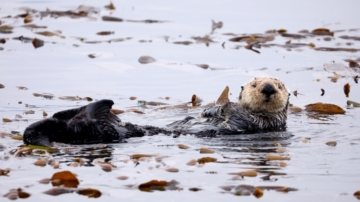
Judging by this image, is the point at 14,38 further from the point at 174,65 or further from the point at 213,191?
the point at 213,191

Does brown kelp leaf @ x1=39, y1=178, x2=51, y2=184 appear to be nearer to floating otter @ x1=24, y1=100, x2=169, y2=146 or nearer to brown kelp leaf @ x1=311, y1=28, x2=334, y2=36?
floating otter @ x1=24, y1=100, x2=169, y2=146

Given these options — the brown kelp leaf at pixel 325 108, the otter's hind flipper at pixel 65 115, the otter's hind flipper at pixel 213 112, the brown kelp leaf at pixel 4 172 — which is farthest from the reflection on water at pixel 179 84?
the otter's hind flipper at pixel 213 112

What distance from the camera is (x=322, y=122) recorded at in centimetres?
835

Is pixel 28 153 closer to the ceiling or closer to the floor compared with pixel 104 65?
closer to the floor

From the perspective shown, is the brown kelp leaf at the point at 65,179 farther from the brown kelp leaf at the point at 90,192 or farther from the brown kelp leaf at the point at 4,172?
the brown kelp leaf at the point at 4,172

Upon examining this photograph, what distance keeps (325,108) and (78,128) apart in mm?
3767

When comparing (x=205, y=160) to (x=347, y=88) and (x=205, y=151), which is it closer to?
(x=205, y=151)

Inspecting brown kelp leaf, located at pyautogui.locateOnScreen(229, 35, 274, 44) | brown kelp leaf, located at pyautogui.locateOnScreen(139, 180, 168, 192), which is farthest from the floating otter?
brown kelp leaf, located at pyautogui.locateOnScreen(229, 35, 274, 44)

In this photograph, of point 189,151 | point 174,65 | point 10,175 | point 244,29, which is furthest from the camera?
point 244,29

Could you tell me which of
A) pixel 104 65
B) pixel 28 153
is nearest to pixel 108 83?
pixel 104 65

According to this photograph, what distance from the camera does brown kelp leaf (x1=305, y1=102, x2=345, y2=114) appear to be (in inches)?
344

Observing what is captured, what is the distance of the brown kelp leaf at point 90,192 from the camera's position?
509 centimetres

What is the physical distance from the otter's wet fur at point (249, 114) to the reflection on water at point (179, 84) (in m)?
0.20

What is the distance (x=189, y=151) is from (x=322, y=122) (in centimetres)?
251
